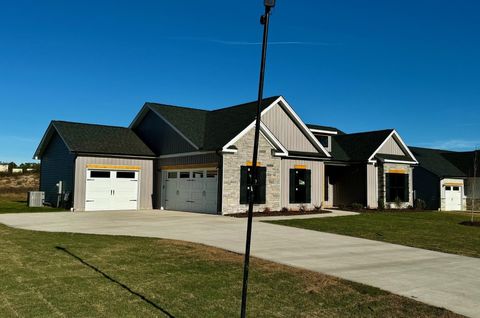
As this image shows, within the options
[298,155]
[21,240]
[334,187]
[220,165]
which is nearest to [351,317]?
[21,240]

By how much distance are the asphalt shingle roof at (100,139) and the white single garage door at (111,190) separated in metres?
1.25

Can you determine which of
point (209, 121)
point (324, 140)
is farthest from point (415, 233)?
point (209, 121)

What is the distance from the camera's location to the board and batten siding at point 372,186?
2838 cm

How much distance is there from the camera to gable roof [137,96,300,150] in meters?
22.7

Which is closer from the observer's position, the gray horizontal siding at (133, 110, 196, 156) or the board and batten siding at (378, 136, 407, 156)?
the gray horizontal siding at (133, 110, 196, 156)

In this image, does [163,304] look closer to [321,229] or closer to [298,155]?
[321,229]

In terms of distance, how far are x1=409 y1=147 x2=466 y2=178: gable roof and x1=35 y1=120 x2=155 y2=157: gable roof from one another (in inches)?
846

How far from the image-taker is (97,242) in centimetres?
1135

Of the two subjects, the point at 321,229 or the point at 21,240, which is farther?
the point at 321,229

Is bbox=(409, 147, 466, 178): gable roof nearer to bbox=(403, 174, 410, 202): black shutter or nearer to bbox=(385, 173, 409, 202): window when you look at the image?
bbox=(403, 174, 410, 202): black shutter

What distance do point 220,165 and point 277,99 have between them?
6.10m

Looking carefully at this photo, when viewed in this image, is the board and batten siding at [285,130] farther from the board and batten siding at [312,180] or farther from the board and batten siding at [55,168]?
the board and batten siding at [55,168]

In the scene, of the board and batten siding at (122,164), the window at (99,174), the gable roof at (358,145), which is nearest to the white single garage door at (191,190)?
the board and batten siding at (122,164)

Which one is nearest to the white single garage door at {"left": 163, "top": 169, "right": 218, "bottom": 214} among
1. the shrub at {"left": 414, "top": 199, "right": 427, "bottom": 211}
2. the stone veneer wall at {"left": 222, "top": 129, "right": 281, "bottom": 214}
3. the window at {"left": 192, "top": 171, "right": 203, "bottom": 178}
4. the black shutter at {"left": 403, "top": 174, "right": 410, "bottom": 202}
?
the window at {"left": 192, "top": 171, "right": 203, "bottom": 178}
